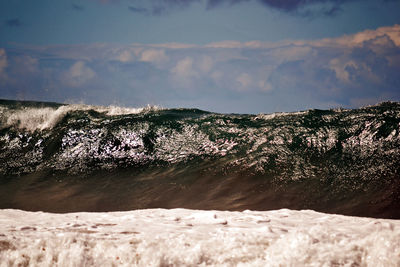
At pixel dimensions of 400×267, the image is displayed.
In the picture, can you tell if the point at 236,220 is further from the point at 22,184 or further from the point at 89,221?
the point at 22,184

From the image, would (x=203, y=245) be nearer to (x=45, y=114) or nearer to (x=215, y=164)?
(x=215, y=164)

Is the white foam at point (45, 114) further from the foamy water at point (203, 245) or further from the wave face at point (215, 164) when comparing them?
the foamy water at point (203, 245)

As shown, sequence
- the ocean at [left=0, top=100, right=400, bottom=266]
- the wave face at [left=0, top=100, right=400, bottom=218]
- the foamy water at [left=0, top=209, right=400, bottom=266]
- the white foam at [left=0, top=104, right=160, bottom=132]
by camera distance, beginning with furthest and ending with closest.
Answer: the white foam at [left=0, top=104, right=160, bottom=132] < the wave face at [left=0, top=100, right=400, bottom=218] < the ocean at [left=0, top=100, right=400, bottom=266] < the foamy water at [left=0, top=209, right=400, bottom=266]

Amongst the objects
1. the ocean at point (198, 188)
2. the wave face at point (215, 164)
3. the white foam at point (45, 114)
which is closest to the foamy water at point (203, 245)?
the ocean at point (198, 188)

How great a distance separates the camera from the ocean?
2.62 meters

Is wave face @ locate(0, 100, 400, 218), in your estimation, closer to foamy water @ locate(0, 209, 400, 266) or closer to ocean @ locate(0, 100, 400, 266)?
ocean @ locate(0, 100, 400, 266)

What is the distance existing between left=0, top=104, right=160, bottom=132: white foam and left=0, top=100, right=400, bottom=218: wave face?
1.24 metres

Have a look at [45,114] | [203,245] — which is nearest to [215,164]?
[203,245]

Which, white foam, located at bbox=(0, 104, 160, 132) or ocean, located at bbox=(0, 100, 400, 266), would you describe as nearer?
ocean, located at bbox=(0, 100, 400, 266)

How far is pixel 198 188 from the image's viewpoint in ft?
23.5

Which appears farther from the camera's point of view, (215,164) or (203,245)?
(215,164)

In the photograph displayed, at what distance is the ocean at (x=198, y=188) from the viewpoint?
8.60ft

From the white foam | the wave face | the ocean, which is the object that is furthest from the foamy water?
the white foam

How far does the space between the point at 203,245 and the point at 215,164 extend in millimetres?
5552
